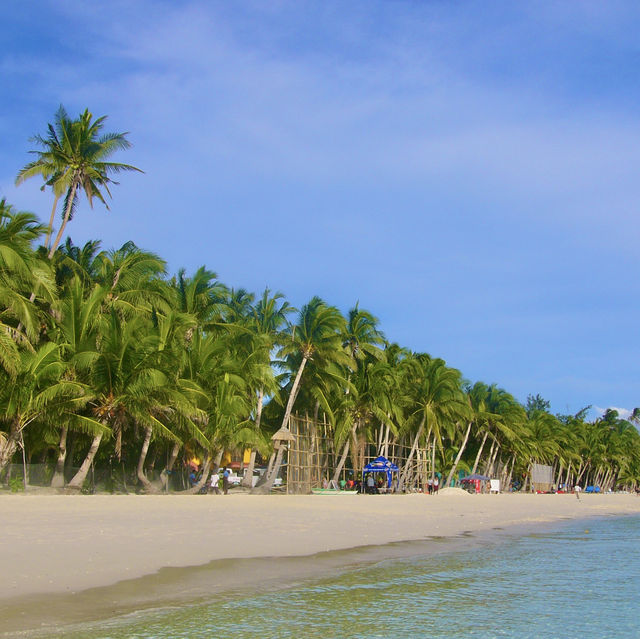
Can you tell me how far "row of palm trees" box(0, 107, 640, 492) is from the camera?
72.0 ft

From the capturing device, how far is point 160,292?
29.3 meters

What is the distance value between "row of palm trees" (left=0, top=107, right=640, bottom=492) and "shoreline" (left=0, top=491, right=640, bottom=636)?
17.2ft

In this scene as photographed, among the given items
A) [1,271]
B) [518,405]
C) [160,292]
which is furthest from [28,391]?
[518,405]

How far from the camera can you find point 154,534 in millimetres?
11414

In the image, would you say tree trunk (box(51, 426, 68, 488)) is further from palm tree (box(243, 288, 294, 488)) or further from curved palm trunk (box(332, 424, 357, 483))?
curved palm trunk (box(332, 424, 357, 483))

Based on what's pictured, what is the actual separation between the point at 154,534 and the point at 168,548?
1489 millimetres

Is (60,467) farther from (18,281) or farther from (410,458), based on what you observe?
(410,458)

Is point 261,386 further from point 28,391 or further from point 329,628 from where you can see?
point 329,628

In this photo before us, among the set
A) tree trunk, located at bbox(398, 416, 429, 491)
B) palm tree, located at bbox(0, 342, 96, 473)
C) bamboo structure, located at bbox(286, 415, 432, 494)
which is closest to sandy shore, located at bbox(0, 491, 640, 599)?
palm tree, located at bbox(0, 342, 96, 473)

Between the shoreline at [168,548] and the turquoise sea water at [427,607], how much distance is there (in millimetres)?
462

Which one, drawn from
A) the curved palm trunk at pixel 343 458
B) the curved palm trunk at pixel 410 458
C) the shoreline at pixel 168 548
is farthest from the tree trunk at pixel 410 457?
the shoreline at pixel 168 548

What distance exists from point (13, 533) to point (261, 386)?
22665 mm

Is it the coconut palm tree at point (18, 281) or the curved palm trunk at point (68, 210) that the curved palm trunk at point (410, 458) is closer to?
the curved palm trunk at point (68, 210)

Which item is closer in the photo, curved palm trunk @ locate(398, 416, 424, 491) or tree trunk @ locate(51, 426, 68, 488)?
tree trunk @ locate(51, 426, 68, 488)
